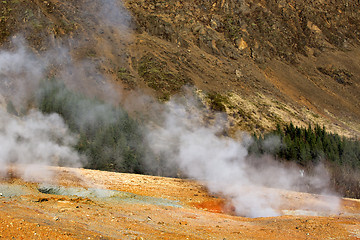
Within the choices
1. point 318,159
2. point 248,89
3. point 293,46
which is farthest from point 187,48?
Result: point 318,159

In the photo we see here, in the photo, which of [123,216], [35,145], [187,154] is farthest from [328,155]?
[123,216]

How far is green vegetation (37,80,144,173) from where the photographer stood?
2933cm

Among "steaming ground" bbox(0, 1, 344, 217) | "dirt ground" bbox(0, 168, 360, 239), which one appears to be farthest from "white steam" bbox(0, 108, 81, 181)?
"dirt ground" bbox(0, 168, 360, 239)

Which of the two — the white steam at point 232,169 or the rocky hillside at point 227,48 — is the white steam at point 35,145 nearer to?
the white steam at point 232,169

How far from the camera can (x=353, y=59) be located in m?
68.6

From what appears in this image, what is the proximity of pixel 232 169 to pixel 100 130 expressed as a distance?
43.3ft

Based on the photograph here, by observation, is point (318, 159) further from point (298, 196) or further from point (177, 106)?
point (177, 106)

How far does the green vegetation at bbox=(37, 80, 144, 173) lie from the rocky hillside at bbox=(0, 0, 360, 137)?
1094 centimetres

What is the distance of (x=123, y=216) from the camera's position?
421 inches

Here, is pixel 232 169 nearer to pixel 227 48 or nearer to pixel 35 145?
pixel 35 145

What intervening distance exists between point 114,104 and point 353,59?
5132 cm

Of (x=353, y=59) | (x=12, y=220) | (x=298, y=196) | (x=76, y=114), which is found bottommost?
(x=12, y=220)

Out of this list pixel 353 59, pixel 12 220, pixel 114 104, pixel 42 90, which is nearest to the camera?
pixel 12 220

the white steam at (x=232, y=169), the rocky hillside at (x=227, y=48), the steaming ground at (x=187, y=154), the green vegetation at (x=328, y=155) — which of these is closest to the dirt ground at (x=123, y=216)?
the white steam at (x=232, y=169)
